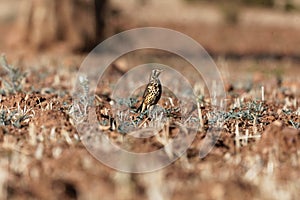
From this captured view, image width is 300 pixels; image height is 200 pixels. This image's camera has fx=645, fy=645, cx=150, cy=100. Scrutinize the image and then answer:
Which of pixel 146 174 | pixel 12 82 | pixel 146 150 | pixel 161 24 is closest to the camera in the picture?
pixel 146 174

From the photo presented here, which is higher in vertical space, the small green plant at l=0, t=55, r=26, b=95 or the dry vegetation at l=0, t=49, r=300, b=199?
the small green plant at l=0, t=55, r=26, b=95

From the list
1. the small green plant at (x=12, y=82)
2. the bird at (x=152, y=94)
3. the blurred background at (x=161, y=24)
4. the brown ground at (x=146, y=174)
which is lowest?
the brown ground at (x=146, y=174)

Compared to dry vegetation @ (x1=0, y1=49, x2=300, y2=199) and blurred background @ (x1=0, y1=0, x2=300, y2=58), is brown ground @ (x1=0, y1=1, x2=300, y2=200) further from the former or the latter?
blurred background @ (x1=0, y1=0, x2=300, y2=58)

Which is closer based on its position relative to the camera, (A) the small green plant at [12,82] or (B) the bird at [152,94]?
(B) the bird at [152,94]

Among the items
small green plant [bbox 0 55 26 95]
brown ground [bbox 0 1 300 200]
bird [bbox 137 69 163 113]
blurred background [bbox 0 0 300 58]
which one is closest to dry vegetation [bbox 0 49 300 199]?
brown ground [bbox 0 1 300 200]

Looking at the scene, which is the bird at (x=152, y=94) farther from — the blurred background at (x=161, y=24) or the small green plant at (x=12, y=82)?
the blurred background at (x=161, y=24)

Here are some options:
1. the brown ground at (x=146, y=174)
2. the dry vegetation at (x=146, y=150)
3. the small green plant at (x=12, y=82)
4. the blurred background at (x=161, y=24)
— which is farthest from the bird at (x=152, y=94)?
the blurred background at (x=161, y=24)

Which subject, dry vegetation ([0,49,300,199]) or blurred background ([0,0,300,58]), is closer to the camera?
dry vegetation ([0,49,300,199])

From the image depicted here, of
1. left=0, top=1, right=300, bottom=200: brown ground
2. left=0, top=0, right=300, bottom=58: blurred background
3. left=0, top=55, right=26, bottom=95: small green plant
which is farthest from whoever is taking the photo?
left=0, top=0, right=300, bottom=58: blurred background

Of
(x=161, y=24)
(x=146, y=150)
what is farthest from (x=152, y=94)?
(x=161, y=24)

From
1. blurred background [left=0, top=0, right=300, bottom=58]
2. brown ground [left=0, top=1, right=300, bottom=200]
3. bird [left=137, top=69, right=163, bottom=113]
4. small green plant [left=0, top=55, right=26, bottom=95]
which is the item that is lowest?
brown ground [left=0, top=1, right=300, bottom=200]

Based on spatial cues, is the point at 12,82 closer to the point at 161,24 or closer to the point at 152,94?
the point at 152,94

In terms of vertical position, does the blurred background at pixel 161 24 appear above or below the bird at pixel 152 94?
above
